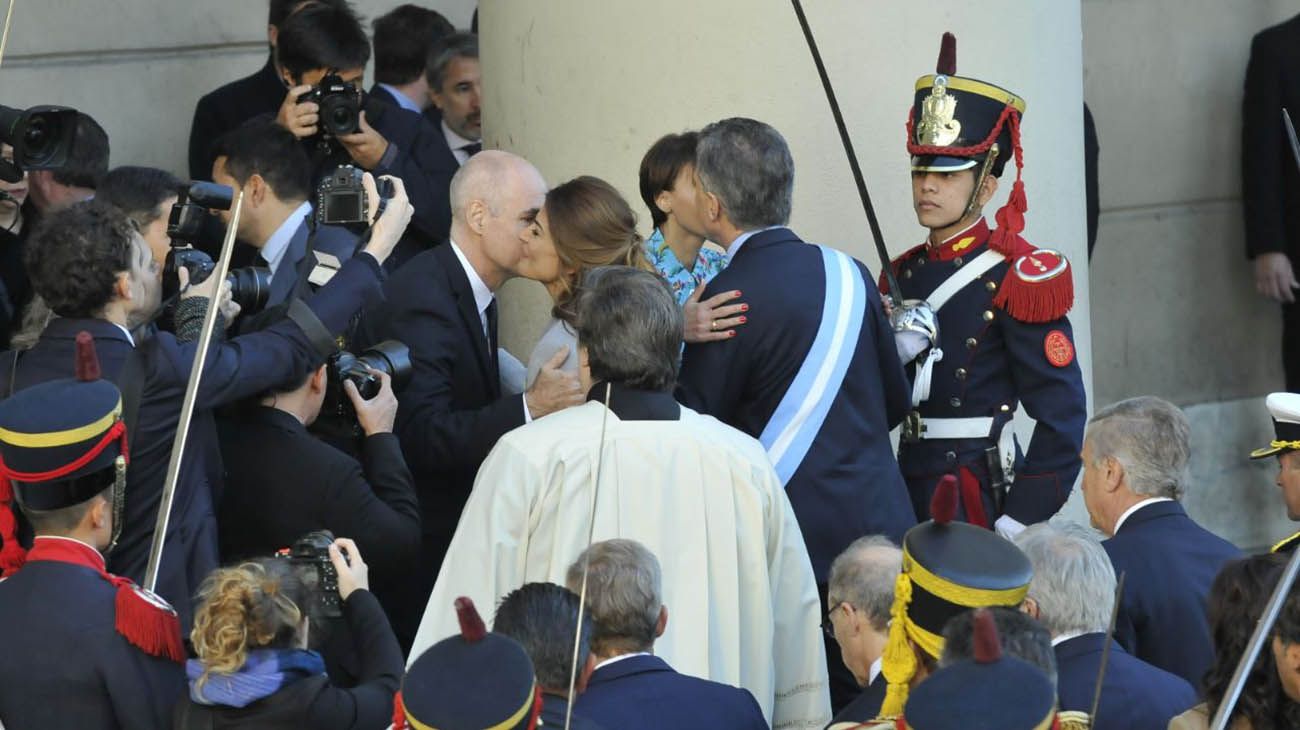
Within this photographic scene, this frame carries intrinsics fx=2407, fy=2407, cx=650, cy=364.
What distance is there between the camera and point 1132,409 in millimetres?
5105

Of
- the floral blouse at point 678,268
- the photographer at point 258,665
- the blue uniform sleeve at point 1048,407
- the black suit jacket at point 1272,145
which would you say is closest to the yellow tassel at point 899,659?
the photographer at point 258,665

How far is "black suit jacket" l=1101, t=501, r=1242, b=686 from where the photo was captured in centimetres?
473

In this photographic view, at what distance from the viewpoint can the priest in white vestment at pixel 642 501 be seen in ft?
15.1

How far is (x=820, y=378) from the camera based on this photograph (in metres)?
5.05

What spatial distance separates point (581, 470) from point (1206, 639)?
1.28 meters

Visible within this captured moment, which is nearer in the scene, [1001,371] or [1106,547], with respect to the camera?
[1106,547]

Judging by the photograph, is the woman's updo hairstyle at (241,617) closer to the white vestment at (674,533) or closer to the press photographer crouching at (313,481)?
the white vestment at (674,533)

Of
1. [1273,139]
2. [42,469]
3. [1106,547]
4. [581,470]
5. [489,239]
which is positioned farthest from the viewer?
[1273,139]

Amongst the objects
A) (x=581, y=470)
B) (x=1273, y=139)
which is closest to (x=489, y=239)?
(x=581, y=470)

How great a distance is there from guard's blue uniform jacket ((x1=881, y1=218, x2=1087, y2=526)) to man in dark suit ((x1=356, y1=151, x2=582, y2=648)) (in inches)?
38.3

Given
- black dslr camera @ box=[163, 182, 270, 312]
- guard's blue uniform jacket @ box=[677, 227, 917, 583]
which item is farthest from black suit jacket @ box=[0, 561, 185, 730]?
guard's blue uniform jacket @ box=[677, 227, 917, 583]

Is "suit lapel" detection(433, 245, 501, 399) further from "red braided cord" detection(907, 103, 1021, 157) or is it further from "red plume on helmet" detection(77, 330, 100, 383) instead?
"red plume on helmet" detection(77, 330, 100, 383)

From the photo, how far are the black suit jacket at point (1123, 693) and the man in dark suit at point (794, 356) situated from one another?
3.21ft

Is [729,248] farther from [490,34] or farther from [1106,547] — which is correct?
[490,34]
